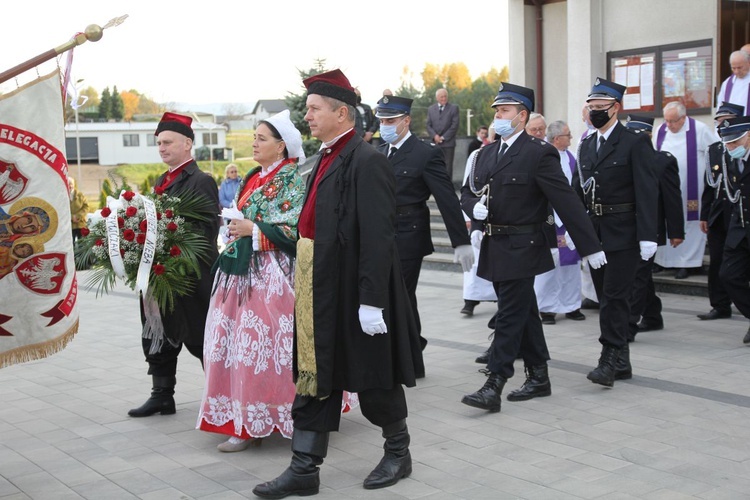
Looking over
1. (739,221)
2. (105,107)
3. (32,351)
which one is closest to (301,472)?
(32,351)

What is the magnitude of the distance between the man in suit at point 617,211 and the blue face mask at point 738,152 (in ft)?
6.02

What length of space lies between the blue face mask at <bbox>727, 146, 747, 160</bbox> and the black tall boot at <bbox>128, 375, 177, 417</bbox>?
5.22 meters

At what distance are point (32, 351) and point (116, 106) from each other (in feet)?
334

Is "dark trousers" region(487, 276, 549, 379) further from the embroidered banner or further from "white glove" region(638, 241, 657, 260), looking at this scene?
the embroidered banner

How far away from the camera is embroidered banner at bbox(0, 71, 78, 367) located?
4.13 metres

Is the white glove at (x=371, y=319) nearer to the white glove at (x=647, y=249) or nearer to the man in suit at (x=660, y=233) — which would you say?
the white glove at (x=647, y=249)

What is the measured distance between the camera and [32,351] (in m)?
4.34

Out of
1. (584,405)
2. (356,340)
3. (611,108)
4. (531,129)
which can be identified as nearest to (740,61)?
(531,129)

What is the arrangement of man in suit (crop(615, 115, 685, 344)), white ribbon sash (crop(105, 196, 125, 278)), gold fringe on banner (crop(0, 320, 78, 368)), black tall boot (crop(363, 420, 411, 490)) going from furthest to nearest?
1. man in suit (crop(615, 115, 685, 344))
2. white ribbon sash (crop(105, 196, 125, 278))
3. black tall boot (crop(363, 420, 411, 490))
4. gold fringe on banner (crop(0, 320, 78, 368))

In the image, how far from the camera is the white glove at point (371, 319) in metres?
4.30

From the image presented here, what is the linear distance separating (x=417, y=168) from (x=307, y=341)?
2.80m

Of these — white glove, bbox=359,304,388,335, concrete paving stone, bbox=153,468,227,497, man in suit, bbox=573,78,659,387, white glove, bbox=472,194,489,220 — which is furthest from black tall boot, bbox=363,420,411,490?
man in suit, bbox=573,78,659,387

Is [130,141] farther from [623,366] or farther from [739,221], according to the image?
[623,366]

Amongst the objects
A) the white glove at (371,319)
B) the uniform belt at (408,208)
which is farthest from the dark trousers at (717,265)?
the white glove at (371,319)
